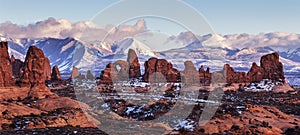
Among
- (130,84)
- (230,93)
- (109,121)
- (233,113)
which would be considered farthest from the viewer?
(130,84)

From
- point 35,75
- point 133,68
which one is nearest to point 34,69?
point 35,75

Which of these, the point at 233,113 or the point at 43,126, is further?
the point at 233,113

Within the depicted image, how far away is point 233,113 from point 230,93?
54.6 meters

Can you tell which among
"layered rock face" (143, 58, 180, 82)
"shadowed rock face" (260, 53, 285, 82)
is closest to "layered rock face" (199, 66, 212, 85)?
"layered rock face" (143, 58, 180, 82)

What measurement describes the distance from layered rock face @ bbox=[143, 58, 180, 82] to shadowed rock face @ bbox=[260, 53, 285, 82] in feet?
96.4

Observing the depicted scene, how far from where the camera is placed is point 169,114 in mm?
59062

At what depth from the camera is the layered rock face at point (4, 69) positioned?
76.5m

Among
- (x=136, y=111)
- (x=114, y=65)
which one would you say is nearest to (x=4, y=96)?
(x=136, y=111)

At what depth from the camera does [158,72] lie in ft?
438

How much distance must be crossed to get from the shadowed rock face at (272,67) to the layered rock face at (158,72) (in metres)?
29.4

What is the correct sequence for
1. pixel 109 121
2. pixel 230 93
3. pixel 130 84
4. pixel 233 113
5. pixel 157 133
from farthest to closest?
pixel 130 84 → pixel 230 93 → pixel 233 113 → pixel 109 121 → pixel 157 133

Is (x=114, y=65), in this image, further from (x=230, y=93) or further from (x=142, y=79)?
(x=230, y=93)

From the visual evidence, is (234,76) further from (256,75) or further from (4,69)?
(4,69)

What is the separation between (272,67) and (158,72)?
3764 cm
